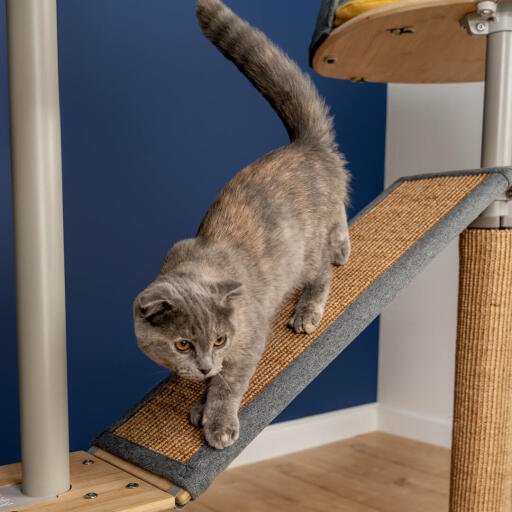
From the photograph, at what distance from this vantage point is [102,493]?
35.4 inches

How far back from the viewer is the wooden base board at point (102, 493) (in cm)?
85

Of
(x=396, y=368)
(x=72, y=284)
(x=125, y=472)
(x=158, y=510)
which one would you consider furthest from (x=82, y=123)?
(x=396, y=368)

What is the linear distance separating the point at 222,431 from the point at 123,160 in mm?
1042

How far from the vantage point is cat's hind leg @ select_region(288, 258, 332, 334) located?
116 centimetres

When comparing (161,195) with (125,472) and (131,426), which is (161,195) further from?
(125,472)

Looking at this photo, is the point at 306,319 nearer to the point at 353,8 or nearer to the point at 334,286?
the point at 334,286

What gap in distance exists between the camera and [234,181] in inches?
47.9

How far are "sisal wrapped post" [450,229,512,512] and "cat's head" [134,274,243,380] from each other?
0.63 meters

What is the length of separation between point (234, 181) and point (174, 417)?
0.48 metres

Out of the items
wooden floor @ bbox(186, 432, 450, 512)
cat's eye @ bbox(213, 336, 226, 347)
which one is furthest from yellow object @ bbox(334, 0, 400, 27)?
wooden floor @ bbox(186, 432, 450, 512)

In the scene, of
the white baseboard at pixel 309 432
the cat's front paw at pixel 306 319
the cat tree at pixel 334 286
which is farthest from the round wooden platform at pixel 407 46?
the white baseboard at pixel 309 432

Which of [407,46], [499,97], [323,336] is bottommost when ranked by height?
[323,336]

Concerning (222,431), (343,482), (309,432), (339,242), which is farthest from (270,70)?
(309,432)

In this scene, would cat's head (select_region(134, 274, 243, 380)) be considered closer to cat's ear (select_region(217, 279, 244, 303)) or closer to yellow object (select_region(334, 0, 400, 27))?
cat's ear (select_region(217, 279, 244, 303))
